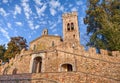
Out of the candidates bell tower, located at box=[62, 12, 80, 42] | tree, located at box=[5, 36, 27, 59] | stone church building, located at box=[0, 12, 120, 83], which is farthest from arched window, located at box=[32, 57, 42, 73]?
bell tower, located at box=[62, 12, 80, 42]

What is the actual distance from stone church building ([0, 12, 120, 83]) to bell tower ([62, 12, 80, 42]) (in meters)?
12.4

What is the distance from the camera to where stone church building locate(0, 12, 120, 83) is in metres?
10.1

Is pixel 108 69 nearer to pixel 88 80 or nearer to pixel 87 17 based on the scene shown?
pixel 88 80

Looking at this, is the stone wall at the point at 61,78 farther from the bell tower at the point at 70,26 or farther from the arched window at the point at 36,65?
the bell tower at the point at 70,26

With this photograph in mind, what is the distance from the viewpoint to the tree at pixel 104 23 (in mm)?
15586

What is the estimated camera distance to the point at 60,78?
1020 cm

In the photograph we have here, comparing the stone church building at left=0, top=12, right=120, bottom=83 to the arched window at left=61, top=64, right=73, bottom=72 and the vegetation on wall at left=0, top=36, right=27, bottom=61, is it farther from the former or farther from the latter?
the vegetation on wall at left=0, top=36, right=27, bottom=61

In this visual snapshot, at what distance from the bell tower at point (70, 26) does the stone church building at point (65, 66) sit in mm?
12421

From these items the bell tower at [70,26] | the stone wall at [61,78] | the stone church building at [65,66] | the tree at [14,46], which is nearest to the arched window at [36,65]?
the stone church building at [65,66]

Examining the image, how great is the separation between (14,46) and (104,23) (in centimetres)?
1670

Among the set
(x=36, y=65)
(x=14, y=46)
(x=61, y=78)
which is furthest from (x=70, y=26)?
(x=61, y=78)

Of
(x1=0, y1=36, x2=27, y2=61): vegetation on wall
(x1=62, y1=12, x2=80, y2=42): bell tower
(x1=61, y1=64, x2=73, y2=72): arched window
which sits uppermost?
(x1=62, y1=12, x2=80, y2=42): bell tower

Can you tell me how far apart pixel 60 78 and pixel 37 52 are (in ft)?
25.9

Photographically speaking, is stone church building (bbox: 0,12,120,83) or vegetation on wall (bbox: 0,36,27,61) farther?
vegetation on wall (bbox: 0,36,27,61)
